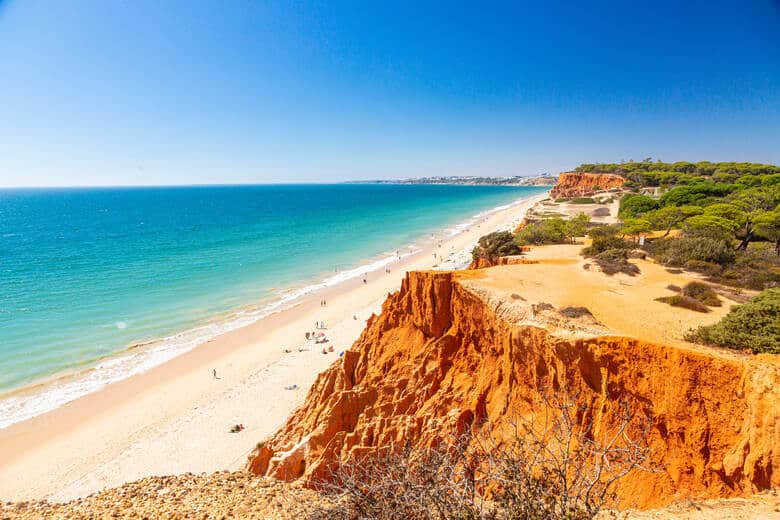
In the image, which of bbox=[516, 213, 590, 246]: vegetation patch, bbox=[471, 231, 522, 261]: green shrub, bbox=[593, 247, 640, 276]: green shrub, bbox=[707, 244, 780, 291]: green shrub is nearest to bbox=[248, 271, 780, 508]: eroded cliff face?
bbox=[471, 231, 522, 261]: green shrub

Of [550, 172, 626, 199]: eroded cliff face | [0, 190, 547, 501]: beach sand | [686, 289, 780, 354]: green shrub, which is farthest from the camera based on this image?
[550, 172, 626, 199]: eroded cliff face

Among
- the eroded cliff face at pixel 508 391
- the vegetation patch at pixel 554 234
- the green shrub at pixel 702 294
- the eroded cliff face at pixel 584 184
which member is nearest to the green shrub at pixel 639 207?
the vegetation patch at pixel 554 234

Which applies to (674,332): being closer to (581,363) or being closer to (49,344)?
(581,363)

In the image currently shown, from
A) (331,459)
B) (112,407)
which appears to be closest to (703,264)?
(331,459)

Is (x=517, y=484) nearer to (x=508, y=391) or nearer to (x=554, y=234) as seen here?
(x=508, y=391)

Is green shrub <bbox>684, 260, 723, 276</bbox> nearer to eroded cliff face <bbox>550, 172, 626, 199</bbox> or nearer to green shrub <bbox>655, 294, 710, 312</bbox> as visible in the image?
Answer: green shrub <bbox>655, 294, 710, 312</bbox>
